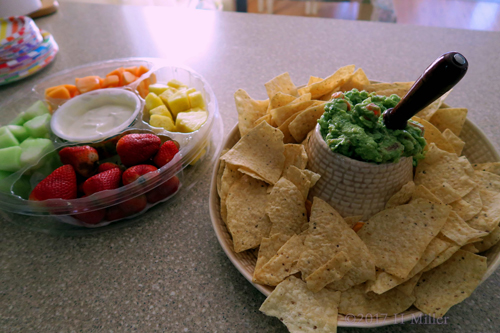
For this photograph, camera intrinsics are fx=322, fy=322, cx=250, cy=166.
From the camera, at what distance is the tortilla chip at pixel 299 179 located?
0.91 meters

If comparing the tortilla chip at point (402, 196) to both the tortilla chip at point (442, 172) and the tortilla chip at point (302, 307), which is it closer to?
the tortilla chip at point (442, 172)

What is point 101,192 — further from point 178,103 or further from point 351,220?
point 351,220

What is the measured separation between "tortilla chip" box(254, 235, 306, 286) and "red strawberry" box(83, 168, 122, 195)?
1.71 feet

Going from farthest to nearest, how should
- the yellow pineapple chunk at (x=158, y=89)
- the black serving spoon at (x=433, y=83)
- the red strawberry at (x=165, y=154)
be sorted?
the yellow pineapple chunk at (x=158, y=89) → the red strawberry at (x=165, y=154) → the black serving spoon at (x=433, y=83)

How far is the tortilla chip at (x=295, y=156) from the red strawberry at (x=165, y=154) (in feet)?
1.20

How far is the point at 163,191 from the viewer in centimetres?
109

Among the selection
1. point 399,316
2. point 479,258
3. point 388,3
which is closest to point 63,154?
point 399,316

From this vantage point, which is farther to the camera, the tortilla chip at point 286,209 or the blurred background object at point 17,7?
the blurred background object at point 17,7

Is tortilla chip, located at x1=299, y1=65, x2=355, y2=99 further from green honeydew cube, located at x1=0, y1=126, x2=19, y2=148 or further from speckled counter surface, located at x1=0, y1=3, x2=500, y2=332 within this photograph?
green honeydew cube, located at x1=0, y1=126, x2=19, y2=148

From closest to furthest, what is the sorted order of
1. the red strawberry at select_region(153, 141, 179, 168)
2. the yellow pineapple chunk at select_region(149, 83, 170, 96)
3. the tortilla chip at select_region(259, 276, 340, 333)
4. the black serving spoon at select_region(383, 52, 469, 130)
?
the black serving spoon at select_region(383, 52, 469, 130)
the tortilla chip at select_region(259, 276, 340, 333)
the red strawberry at select_region(153, 141, 179, 168)
the yellow pineapple chunk at select_region(149, 83, 170, 96)

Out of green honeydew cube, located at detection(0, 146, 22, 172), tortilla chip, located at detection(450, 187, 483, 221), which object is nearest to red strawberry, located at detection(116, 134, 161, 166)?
green honeydew cube, located at detection(0, 146, 22, 172)

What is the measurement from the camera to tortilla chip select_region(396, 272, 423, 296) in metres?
0.77

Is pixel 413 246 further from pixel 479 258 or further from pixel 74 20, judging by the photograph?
pixel 74 20

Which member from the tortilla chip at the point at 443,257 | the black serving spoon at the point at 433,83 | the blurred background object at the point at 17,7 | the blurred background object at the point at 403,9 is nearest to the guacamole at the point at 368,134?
the black serving spoon at the point at 433,83
